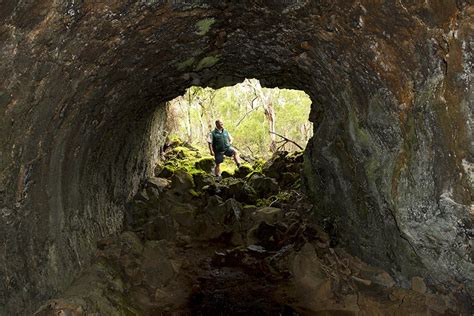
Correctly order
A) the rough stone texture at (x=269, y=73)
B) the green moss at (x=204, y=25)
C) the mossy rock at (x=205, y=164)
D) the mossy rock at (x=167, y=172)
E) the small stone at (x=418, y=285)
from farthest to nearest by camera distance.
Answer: the mossy rock at (x=205, y=164), the mossy rock at (x=167, y=172), the small stone at (x=418, y=285), the green moss at (x=204, y=25), the rough stone texture at (x=269, y=73)

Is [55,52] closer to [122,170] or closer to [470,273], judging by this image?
[470,273]

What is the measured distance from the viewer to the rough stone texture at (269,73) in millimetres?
4457

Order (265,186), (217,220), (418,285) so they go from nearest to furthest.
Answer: (418,285), (217,220), (265,186)

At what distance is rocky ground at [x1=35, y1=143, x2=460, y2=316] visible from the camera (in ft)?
24.1

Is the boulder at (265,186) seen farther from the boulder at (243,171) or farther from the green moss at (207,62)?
the green moss at (207,62)

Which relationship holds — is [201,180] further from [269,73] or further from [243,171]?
[269,73]

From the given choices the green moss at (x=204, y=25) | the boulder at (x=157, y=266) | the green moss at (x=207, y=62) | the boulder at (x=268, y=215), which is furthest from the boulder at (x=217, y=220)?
the green moss at (x=204, y=25)

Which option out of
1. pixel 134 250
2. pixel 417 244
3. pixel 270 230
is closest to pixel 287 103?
pixel 270 230

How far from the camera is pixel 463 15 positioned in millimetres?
3957

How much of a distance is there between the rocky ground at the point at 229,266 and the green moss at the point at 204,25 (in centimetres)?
480

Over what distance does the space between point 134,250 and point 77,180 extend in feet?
8.04

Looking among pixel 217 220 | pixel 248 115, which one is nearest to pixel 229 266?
pixel 217 220

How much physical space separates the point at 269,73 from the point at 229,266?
4.80 meters

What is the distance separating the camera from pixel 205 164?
680 inches
